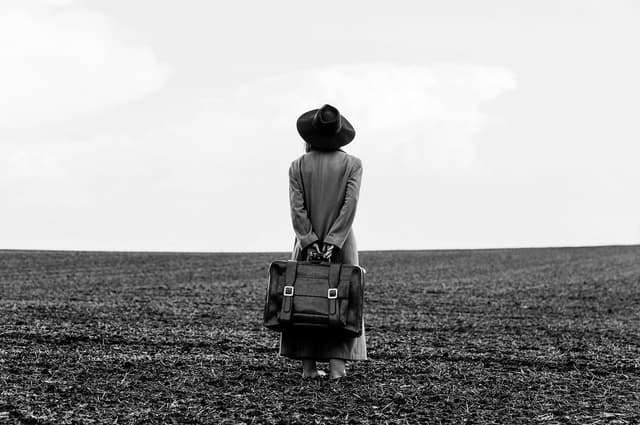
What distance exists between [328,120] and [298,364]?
2.67 m

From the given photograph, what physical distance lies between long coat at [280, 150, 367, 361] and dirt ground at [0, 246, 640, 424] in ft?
1.06

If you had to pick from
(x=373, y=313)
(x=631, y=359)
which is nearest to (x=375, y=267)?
(x=373, y=313)

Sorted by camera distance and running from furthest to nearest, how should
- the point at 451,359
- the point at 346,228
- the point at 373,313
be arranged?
the point at 373,313 → the point at 451,359 → the point at 346,228

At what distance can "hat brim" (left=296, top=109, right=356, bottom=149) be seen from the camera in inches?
303

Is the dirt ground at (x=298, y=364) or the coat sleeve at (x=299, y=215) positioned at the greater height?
the coat sleeve at (x=299, y=215)

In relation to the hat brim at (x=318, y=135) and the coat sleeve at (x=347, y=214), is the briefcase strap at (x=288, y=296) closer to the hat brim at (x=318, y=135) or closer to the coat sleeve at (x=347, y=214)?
the coat sleeve at (x=347, y=214)

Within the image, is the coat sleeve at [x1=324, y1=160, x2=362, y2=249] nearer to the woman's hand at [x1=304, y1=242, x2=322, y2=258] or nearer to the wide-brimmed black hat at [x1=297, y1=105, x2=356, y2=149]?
the woman's hand at [x1=304, y1=242, x2=322, y2=258]

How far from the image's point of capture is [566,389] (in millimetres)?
7973

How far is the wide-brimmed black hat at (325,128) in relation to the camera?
7.60 meters

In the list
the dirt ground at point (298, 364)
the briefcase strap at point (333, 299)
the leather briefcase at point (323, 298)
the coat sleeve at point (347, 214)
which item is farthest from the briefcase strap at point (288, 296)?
the dirt ground at point (298, 364)

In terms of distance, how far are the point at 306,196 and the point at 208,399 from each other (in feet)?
6.35

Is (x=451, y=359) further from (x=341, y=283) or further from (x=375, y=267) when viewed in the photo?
(x=375, y=267)

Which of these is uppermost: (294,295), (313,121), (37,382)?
(313,121)

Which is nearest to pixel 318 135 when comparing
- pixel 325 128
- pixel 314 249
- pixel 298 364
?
pixel 325 128
